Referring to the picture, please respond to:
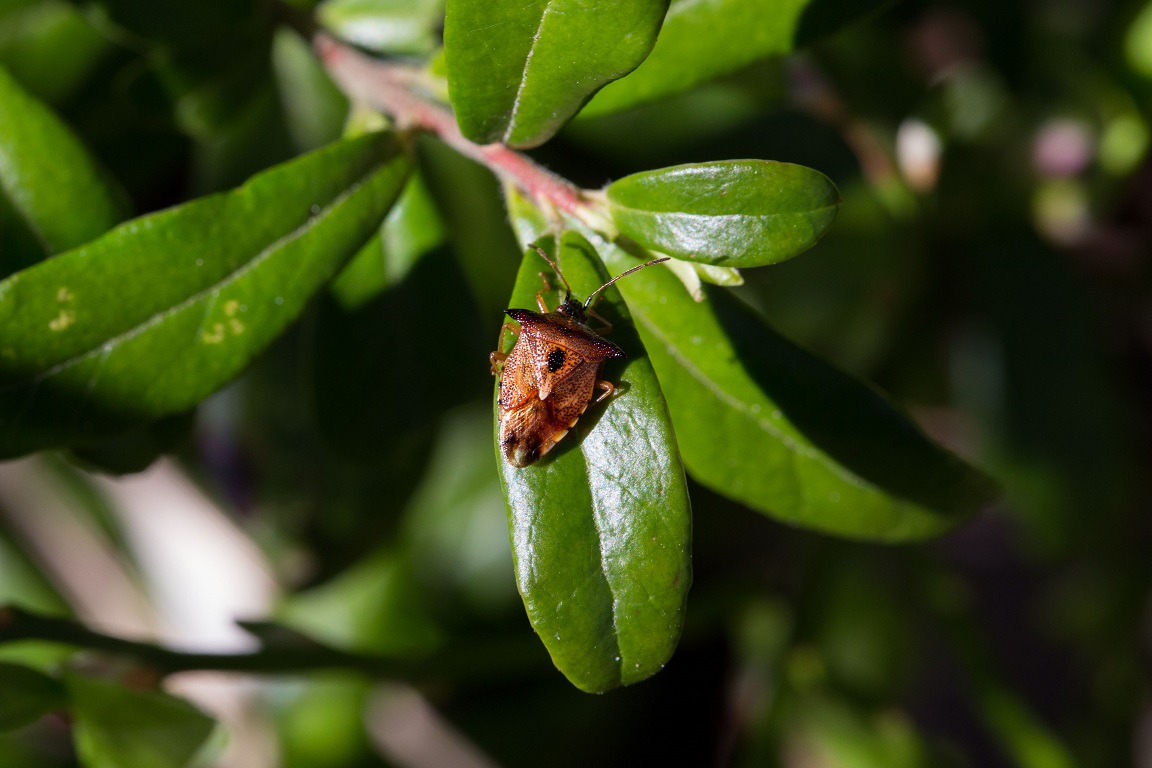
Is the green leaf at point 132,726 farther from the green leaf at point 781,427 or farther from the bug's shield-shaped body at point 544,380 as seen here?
the green leaf at point 781,427

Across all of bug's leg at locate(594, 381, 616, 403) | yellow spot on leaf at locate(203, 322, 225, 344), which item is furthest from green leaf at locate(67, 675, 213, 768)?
bug's leg at locate(594, 381, 616, 403)

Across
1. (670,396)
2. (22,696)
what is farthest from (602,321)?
(22,696)

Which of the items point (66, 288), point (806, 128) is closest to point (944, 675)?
point (806, 128)

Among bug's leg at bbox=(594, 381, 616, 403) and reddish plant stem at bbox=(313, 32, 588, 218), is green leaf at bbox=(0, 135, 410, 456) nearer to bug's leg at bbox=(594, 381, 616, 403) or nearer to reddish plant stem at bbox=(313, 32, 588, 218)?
reddish plant stem at bbox=(313, 32, 588, 218)

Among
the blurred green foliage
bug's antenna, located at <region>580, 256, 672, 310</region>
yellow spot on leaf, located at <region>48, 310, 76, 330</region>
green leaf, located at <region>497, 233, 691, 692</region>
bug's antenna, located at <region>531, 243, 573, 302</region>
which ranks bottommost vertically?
the blurred green foliage

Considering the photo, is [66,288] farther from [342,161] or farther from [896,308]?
[896,308]

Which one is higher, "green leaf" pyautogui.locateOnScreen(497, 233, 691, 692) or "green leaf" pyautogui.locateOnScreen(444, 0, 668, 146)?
"green leaf" pyautogui.locateOnScreen(444, 0, 668, 146)
